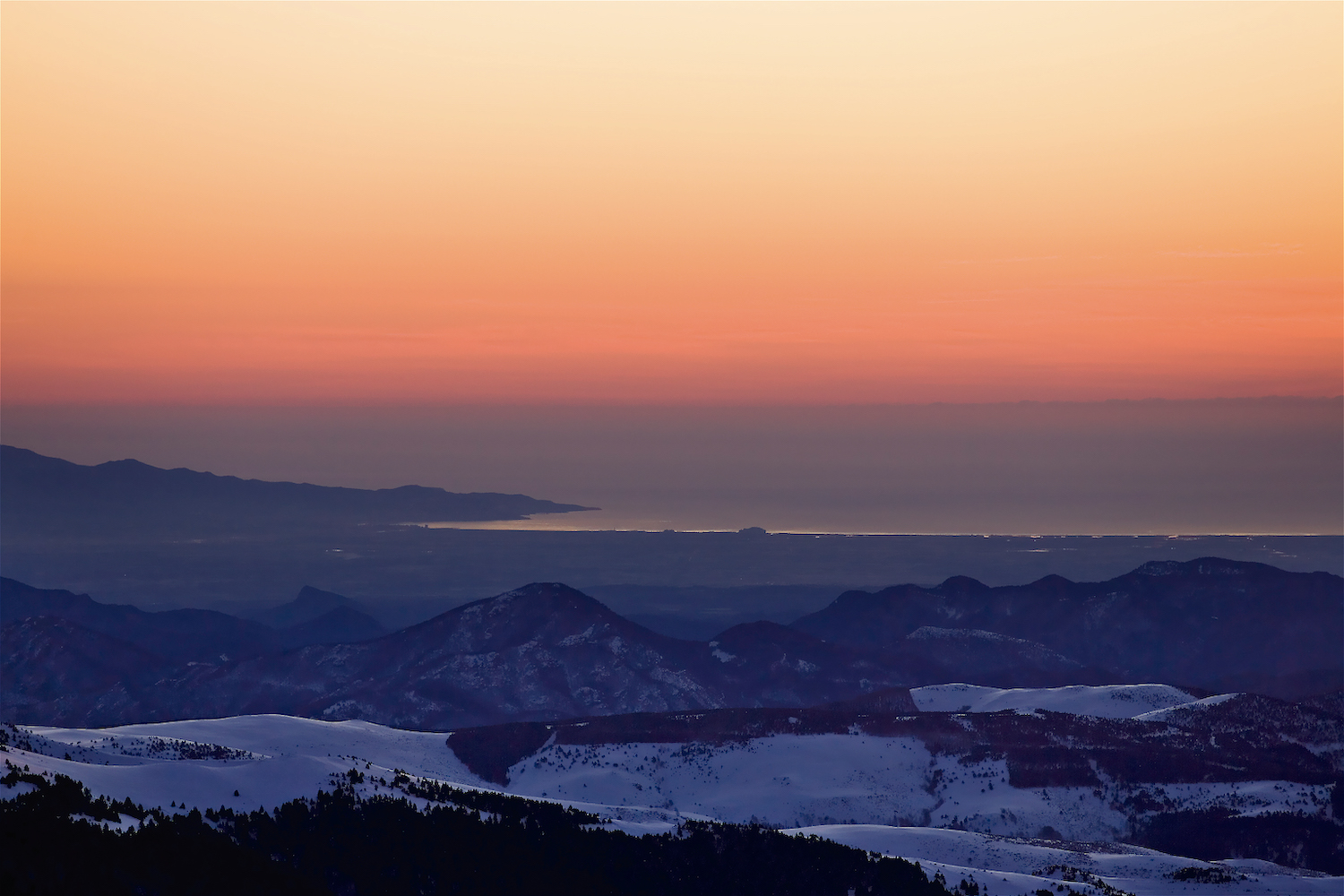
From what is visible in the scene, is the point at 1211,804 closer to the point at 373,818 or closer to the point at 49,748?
the point at 373,818

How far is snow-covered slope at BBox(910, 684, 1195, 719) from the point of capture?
124m

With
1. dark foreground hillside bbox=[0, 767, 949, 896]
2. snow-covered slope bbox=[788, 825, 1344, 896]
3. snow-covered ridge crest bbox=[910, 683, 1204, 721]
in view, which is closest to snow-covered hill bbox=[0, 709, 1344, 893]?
snow-covered slope bbox=[788, 825, 1344, 896]

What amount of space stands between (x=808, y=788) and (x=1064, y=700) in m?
44.1

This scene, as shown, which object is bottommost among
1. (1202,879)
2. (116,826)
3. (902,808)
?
(902,808)

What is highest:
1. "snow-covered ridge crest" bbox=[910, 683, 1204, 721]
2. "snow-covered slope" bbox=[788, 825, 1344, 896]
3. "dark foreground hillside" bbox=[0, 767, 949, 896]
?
"dark foreground hillside" bbox=[0, 767, 949, 896]

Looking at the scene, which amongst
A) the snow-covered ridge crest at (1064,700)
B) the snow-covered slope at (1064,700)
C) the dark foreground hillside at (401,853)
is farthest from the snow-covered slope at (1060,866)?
the snow-covered slope at (1064,700)

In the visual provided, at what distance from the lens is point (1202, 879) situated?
61.3m

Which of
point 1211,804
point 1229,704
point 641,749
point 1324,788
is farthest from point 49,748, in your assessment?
point 1229,704

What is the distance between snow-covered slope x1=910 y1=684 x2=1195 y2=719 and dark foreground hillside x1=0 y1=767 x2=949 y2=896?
71475mm

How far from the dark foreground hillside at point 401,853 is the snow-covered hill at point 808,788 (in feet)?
10.4

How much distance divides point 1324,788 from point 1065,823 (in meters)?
17.6

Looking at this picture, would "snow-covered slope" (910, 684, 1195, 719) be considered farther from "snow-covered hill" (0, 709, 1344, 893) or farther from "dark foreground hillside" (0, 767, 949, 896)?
"dark foreground hillside" (0, 767, 949, 896)

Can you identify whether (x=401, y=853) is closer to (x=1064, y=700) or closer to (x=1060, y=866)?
(x=1060, y=866)

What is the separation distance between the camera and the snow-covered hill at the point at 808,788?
6031 centimetres
